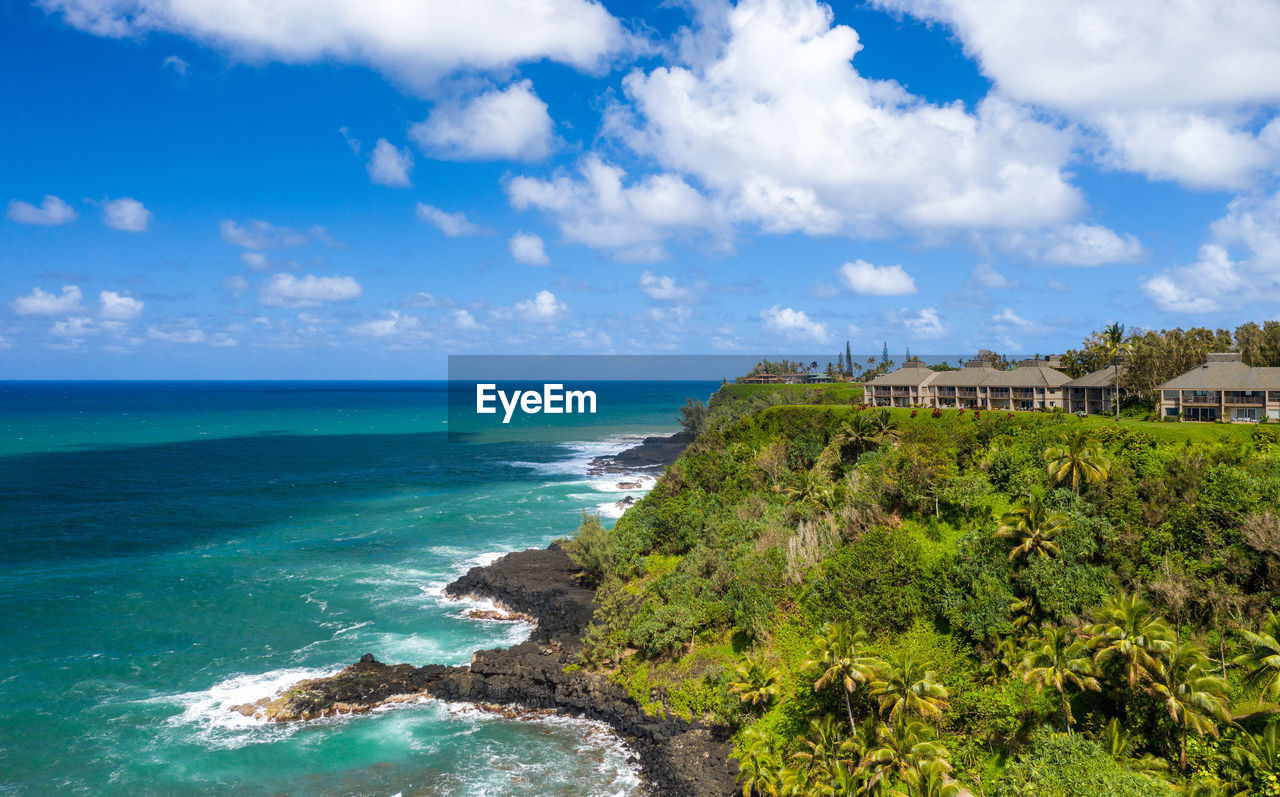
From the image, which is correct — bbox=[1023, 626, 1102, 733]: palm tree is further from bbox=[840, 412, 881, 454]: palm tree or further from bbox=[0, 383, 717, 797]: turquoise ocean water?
bbox=[840, 412, 881, 454]: palm tree

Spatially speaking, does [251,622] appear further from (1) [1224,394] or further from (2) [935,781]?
(1) [1224,394]

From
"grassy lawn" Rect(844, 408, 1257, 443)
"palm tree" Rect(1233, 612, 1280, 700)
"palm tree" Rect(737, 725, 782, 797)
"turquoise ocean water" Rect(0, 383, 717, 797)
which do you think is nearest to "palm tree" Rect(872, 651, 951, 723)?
"palm tree" Rect(737, 725, 782, 797)

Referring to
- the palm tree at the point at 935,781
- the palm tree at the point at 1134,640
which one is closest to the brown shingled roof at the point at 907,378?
the palm tree at the point at 1134,640

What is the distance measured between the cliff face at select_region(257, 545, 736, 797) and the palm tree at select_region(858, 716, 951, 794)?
22.1ft

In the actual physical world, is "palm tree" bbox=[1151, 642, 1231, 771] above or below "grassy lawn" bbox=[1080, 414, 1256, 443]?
below

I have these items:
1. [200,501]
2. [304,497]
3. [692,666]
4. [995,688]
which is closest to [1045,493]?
[995,688]

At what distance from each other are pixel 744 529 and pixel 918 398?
166ft

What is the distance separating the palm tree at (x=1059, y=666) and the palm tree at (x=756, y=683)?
36.1ft

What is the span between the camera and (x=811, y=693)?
31688 mm

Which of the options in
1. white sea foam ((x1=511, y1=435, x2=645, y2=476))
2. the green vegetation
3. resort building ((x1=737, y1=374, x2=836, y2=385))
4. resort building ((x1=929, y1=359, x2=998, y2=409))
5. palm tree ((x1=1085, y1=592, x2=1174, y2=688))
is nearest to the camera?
palm tree ((x1=1085, y1=592, x2=1174, y2=688))

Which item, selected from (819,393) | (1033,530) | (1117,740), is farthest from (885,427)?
(819,393)

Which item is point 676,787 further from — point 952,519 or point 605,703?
point 952,519

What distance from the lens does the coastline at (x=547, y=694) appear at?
3072cm

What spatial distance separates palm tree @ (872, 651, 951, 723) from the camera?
25.4m
